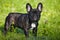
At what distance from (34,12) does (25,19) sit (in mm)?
133

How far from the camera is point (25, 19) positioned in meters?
2.19

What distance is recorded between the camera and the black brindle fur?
2143mm

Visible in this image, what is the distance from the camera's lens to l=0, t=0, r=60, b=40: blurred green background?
2.17m

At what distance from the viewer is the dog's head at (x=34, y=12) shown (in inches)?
83.7

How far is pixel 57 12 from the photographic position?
2.22m

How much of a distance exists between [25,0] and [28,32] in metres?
0.36

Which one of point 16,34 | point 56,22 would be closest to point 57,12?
point 56,22

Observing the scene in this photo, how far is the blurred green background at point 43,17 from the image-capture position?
2.17 meters

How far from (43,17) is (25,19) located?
199mm

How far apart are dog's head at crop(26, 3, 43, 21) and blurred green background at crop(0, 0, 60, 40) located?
4cm

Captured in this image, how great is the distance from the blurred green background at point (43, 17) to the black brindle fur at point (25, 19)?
40 mm

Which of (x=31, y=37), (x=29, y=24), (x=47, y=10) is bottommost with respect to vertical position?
(x=31, y=37)

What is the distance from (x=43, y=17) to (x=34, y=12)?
0.41 feet

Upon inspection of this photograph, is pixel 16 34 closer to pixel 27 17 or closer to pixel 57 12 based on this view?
pixel 27 17
